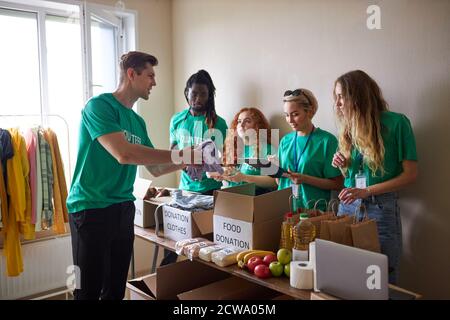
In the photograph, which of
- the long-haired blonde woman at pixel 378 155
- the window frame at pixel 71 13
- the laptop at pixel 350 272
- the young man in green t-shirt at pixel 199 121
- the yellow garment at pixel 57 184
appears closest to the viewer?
the laptop at pixel 350 272

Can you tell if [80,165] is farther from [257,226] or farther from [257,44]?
[257,44]

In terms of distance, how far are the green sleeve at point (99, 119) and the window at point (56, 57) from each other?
4.69 feet

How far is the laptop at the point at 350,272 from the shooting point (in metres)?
1.31

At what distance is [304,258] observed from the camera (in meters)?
1.65

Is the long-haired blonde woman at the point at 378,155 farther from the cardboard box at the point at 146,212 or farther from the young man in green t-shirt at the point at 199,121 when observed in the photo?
the cardboard box at the point at 146,212

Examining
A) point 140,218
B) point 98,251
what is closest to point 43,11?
point 140,218

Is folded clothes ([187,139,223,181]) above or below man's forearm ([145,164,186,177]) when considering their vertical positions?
above

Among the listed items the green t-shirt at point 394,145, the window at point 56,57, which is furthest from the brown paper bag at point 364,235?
the window at point 56,57

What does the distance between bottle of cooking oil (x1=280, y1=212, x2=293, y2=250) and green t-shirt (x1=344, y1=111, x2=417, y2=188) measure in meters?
0.47

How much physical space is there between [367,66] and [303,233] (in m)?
1.16

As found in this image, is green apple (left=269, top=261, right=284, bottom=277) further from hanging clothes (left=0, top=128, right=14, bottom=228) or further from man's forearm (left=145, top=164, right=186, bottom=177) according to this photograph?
hanging clothes (left=0, top=128, right=14, bottom=228)

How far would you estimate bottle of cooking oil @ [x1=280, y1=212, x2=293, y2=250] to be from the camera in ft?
5.81

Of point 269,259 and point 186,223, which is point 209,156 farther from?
point 269,259

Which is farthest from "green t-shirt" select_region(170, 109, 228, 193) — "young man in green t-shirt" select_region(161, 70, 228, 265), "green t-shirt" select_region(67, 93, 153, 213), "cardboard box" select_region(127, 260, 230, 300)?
"green t-shirt" select_region(67, 93, 153, 213)
